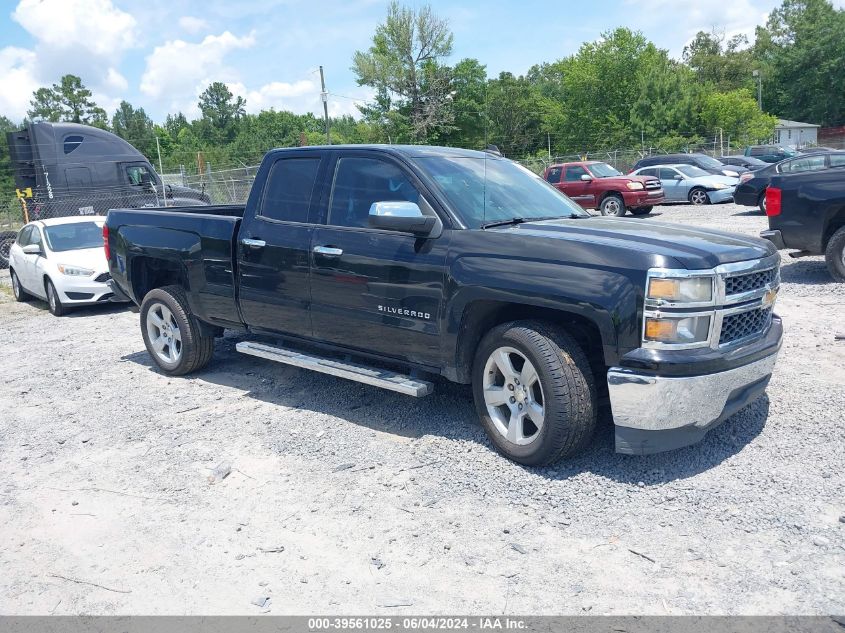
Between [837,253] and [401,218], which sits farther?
[837,253]

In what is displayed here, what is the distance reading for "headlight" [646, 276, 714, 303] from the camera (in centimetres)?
380

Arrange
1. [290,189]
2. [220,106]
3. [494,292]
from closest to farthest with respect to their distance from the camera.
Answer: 1. [494,292]
2. [290,189]
3. [220,106]

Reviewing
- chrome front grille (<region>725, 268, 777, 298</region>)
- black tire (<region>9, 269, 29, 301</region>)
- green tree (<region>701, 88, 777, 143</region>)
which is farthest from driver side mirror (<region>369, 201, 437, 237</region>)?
green tree (<region>701, 88, 777, 143</region>)

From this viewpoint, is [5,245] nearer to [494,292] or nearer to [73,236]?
[73,236]

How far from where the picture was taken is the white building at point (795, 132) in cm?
7438

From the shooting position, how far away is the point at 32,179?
18.2m

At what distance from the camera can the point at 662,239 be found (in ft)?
13.9

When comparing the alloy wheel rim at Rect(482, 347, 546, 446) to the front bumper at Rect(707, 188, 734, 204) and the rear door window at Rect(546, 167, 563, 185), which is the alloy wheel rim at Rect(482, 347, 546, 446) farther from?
the front bumper at Rect(707, 188, 734, 204)

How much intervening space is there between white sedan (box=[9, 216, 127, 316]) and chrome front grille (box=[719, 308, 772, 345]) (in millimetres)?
9314

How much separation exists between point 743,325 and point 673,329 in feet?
2.09

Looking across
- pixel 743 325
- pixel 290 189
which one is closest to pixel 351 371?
pixel 290 189

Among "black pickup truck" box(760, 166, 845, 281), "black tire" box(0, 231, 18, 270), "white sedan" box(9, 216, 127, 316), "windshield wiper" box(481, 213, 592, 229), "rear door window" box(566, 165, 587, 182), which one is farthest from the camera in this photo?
"rear door window" box(566, 165, 587, 182)

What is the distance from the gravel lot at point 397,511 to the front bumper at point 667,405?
308mm

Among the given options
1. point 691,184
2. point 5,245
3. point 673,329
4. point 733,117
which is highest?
point 733,117
